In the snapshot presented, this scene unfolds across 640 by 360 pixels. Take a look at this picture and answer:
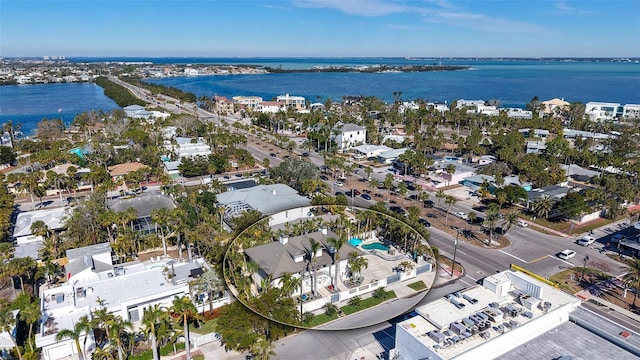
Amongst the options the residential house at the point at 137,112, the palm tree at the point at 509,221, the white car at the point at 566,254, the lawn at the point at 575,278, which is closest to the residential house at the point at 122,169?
the residential house at the point at 137,112

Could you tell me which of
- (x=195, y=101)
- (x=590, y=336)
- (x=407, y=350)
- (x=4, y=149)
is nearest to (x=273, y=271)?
(x=407, y=350)

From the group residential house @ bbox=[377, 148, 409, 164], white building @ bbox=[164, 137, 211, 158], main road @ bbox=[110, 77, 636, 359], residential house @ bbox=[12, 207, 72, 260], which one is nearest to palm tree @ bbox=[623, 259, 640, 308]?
main road @ bbox=[110, 77, 636, 359]

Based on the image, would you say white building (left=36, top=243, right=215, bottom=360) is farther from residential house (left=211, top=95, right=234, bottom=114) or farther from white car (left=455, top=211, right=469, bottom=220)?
residential house (left=211, top=95, right=234, bottom=114)

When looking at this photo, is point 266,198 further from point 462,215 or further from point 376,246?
point 462,215

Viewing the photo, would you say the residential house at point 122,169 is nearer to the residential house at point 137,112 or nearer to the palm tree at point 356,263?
the palm tree at point 356,263

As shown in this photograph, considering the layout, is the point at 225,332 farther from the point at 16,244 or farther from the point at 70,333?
the point at 16,244

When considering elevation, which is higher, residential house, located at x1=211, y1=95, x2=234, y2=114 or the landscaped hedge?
residential house, located at x1=211, y1=95, x2=234, y2=114
